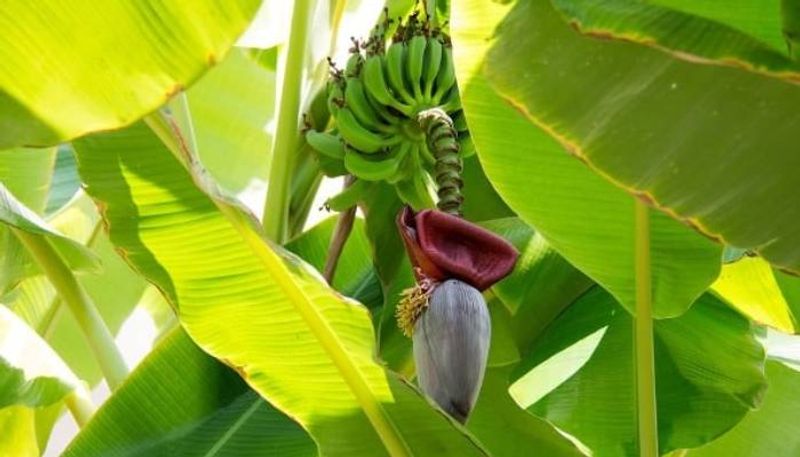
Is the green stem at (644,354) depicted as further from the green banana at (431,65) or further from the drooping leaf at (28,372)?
the drooping leaf at (28,372)

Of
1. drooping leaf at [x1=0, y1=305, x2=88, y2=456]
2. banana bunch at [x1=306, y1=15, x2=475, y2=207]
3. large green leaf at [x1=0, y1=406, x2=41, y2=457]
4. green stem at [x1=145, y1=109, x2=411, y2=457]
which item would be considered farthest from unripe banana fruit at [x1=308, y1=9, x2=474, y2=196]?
large green leaf at [x1=0, y1=406, x2=41, y2=457]

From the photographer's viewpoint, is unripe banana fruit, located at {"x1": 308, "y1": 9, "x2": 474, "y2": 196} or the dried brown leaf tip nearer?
the dried brown leaf tip

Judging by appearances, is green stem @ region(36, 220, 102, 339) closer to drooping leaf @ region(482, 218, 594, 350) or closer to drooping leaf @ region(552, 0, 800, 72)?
drooping leaf @ region(482, 218, 594, 350)

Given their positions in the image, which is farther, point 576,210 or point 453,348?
point 576,210

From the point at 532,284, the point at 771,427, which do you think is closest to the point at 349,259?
the point at 532,284

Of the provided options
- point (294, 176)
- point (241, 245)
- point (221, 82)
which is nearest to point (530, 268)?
point (294, 176)

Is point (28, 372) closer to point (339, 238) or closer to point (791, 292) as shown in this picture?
point (339, 238)
